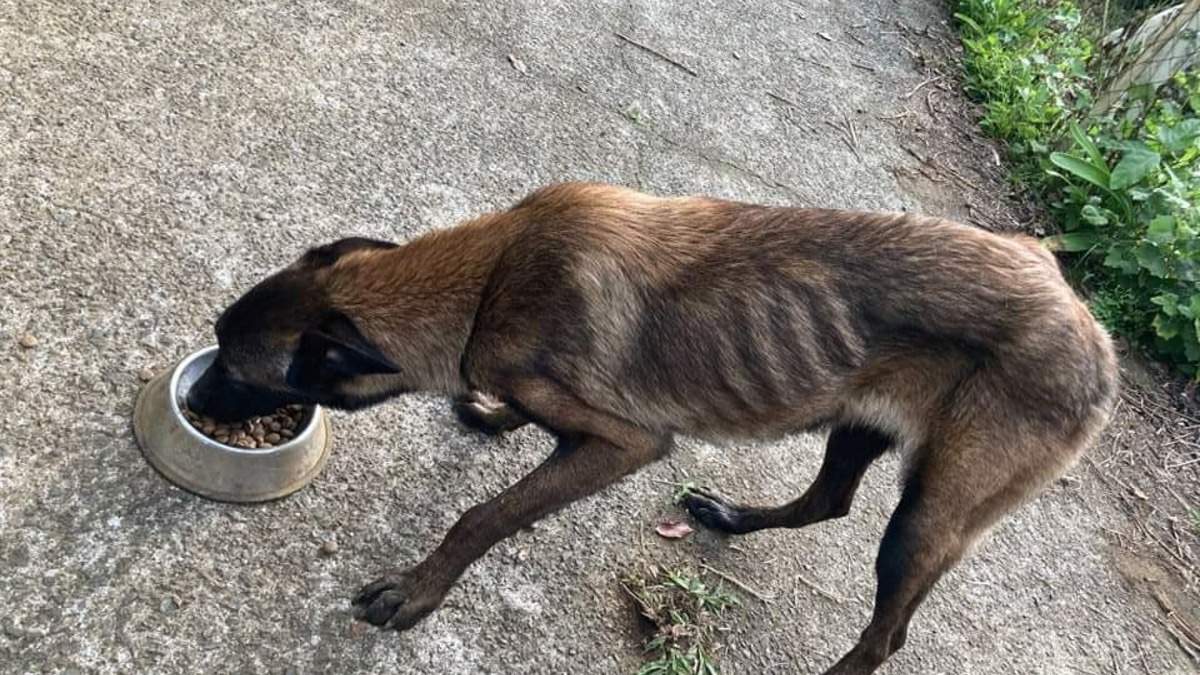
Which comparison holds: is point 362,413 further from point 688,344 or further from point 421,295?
point 688,344

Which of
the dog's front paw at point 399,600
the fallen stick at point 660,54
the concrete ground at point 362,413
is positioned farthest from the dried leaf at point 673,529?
the fallen stick at point 660,54

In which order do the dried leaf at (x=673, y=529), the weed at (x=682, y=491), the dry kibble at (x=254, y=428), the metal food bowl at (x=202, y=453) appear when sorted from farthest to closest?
the weed at (x=682, y=491) < the dried leaf at (x=673, y=529) < the dry kibble at (x=254, y=428) < the metal food bowl at (x=202, y=453)

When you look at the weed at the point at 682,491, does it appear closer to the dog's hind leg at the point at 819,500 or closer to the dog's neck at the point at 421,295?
the dog's hind leg at the point at 819,500

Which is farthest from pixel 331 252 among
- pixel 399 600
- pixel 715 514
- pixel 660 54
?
pixel 660 54

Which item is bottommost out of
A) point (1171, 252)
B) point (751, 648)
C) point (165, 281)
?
point (751, 648)

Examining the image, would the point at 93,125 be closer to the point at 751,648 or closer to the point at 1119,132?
the point at 751,648

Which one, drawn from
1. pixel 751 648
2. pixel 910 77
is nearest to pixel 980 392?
pixel 751 648

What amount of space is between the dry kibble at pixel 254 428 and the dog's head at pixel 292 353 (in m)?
0.07

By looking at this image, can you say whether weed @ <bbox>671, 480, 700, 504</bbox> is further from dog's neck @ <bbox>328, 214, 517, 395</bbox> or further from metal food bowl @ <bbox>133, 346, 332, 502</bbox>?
metal food bowl @ <bbox>133, 346, 332, 502</bbox>

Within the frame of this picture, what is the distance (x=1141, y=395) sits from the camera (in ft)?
18.8

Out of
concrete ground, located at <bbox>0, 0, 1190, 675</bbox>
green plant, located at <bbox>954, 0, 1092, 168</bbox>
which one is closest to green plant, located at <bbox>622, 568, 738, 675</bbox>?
concrete ground, located at <bbox>0, 0, 1190, 675</bbox>

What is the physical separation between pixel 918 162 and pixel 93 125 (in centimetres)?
478

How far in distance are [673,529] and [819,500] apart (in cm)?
57

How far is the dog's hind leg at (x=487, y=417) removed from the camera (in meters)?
3.79
